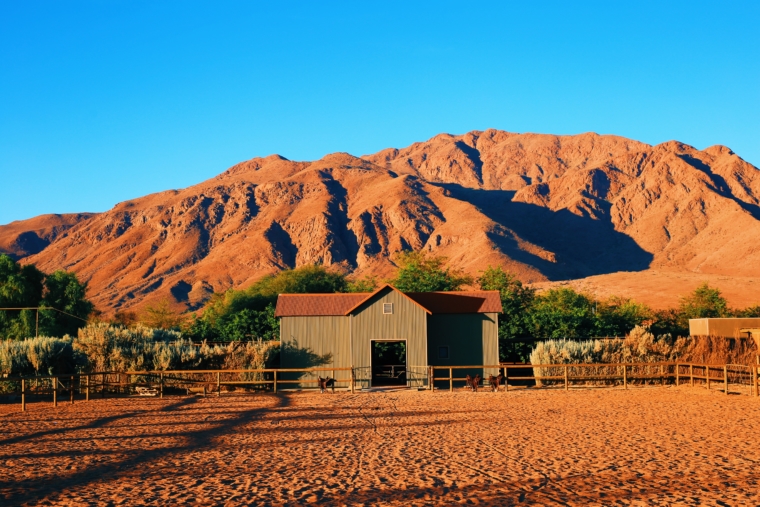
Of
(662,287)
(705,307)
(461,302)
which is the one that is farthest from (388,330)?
(662,287)

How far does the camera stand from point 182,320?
62062 millimetres

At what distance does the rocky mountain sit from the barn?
69092 millimetres

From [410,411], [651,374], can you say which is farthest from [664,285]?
[410,411]

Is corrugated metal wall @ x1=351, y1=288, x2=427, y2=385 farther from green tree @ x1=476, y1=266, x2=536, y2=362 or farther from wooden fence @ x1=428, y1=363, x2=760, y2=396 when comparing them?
green tree @ x1=476, y1=266, x2=536, y2=362

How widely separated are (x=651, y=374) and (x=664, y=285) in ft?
190

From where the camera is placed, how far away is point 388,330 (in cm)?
3045

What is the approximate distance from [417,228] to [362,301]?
325 ft

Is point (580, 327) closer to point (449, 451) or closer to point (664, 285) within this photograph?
point (449, 451)

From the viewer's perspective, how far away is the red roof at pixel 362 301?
31203mm

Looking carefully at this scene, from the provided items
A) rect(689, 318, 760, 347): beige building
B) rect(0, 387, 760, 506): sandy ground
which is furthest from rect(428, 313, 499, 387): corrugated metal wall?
rect(689, 318, 760, 347): beige building

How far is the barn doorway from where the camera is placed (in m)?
32.6

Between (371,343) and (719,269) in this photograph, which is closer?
(371,343)

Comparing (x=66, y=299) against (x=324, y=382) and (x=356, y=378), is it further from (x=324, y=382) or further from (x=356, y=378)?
(x=324, y=382)

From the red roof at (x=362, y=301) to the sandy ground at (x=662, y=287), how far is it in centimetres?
4625
